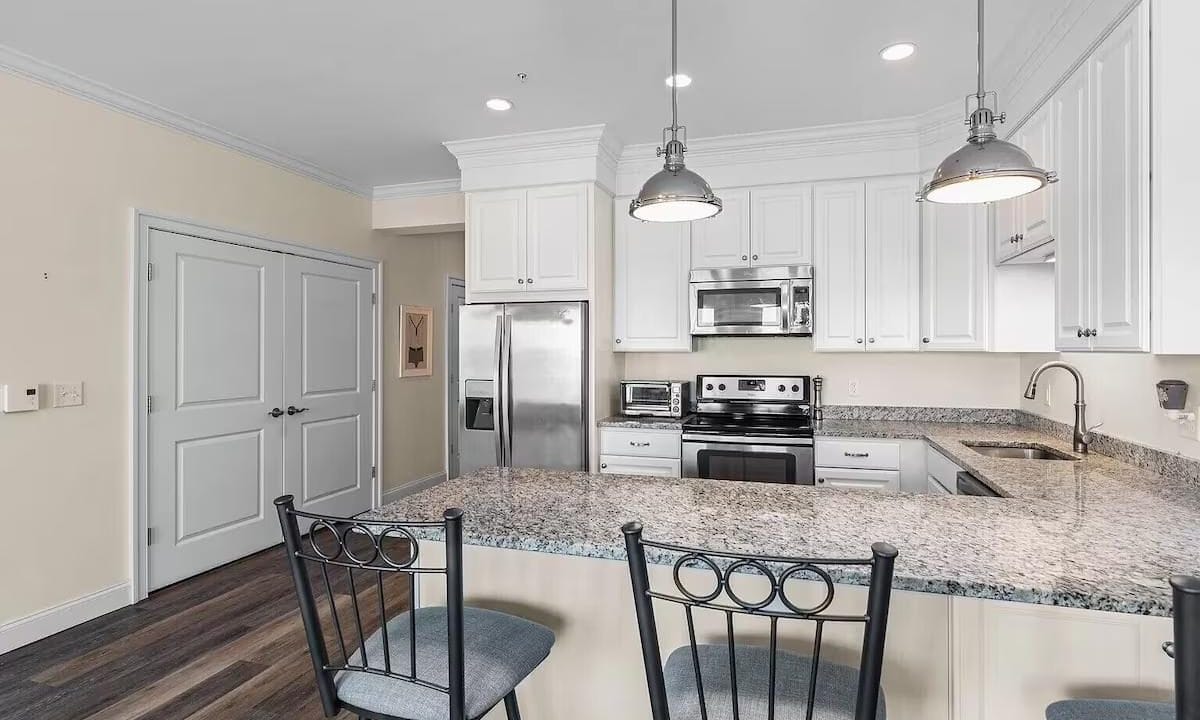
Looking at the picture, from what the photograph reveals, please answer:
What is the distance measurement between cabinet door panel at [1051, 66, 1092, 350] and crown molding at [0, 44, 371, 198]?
404 cm

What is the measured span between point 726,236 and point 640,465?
148cm

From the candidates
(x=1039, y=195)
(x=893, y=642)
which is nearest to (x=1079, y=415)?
(x=1039, y=195)

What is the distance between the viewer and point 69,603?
2.95 m

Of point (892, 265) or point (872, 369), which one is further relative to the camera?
point (872, 369)

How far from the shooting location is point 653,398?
13.1 feet

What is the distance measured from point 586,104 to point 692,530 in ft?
8.14

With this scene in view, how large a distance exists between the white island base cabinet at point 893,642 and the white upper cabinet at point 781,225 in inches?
104

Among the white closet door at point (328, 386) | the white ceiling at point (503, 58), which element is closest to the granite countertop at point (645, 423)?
the white ceiling at point (503, 58)

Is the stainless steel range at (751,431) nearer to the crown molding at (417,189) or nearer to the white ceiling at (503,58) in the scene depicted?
the white ceiling at (503,58)

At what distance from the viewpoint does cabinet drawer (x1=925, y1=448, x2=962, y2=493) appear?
275cm

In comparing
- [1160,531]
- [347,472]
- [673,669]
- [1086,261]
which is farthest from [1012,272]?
[347,472]

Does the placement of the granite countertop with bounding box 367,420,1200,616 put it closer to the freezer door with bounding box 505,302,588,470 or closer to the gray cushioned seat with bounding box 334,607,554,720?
the gray cushioned seat with bounding box 334,607,554,720

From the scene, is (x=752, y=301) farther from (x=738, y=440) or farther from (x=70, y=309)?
(x=70, y=309)

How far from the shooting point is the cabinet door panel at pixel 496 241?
154 inches
